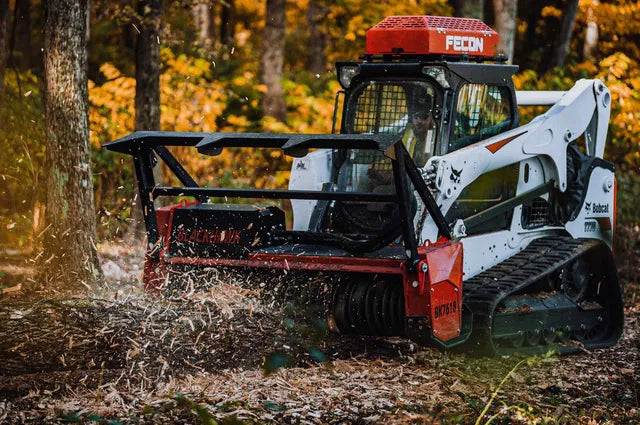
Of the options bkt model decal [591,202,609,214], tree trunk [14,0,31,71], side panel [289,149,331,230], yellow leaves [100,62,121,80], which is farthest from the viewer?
tree trunk [14,0,31,71]

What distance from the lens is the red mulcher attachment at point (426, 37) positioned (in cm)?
883

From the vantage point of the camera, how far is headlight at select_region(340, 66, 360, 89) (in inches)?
361

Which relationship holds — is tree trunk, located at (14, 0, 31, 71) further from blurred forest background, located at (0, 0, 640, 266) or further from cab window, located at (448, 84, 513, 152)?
cab window, located at (448, 84, 513, 152)

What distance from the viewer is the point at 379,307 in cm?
804

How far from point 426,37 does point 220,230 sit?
2.33m

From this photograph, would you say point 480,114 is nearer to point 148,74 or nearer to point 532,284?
point 532,284

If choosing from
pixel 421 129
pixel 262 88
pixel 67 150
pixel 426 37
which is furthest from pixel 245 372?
pixel 262 88

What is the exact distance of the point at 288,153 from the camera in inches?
286

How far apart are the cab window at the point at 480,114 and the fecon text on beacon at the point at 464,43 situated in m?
0.32

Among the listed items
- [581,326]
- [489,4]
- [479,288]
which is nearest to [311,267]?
[479,288]

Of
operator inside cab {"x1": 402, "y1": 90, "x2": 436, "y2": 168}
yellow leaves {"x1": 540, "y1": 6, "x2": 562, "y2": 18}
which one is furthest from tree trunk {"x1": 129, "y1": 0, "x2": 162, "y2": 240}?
yellow leaves {"x1": 540, "y1": 6, "x2": 562, "y2": 18}

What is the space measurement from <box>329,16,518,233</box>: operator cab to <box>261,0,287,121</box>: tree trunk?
26.8 ft

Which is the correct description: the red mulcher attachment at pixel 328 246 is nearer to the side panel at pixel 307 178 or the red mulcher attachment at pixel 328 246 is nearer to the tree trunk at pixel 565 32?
the side panel at pixel 307 178

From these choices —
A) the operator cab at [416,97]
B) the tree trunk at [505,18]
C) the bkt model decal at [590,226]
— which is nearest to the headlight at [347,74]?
the operator cab at [416,97]
